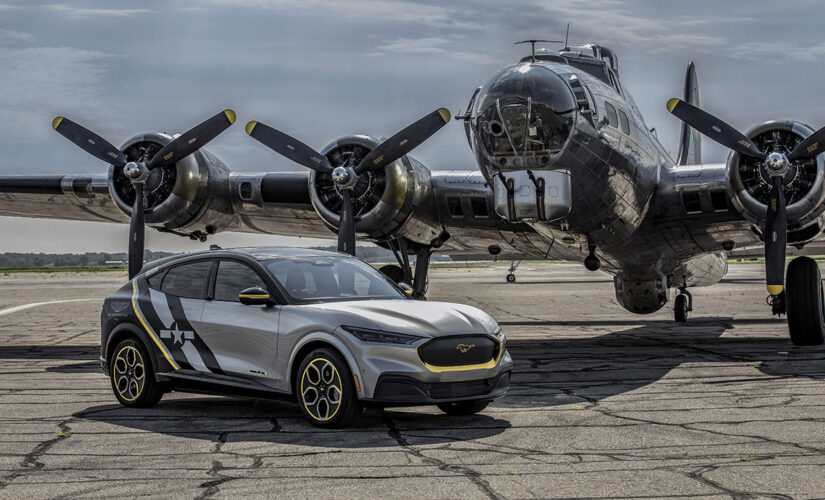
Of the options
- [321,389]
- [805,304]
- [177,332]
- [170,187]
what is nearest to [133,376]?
[177,332]

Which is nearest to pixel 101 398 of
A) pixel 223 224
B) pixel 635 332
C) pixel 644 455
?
pixel 644 455

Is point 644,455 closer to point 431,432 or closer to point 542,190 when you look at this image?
point 431,432

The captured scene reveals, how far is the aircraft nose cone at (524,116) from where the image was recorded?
11.4 metres

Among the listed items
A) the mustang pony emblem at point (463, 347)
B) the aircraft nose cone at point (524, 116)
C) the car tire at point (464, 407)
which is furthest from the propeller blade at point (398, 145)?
the mustang pony emblem at point (463, 347)

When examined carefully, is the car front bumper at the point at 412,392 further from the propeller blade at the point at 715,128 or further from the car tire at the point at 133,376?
the propeller blade at the point at 715,128

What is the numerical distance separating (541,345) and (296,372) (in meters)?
8.28

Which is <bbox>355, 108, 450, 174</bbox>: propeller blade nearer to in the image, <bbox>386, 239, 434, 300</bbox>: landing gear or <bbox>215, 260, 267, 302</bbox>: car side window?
<bbox>386, 239, 434, 300</bbox>: landing gear

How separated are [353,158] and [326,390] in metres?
9.10

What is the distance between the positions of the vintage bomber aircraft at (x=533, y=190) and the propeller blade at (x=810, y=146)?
18 millimetres

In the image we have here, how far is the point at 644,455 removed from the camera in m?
5.85

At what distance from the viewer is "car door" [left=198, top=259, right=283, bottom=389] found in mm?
7496

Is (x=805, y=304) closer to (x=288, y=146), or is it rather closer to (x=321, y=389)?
(x=288, y=146)

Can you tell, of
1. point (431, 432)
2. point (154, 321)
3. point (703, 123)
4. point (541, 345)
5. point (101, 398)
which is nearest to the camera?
point (431, 432)

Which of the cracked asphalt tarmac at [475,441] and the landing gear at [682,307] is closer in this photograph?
the cracked asphalt tarmac at [475,441]
